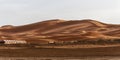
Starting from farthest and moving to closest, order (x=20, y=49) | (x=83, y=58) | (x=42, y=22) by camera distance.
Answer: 1. (x=42, y=22)
2. (x=20, y=49)
3. (x=83, y=58)

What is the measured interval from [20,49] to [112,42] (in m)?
5.84

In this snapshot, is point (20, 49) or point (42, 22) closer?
point (20, 49)

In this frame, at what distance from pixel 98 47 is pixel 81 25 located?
1656 cm

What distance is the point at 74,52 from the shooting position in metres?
22.0

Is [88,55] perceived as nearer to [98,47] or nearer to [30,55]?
[98,47]

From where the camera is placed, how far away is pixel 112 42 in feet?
75.7

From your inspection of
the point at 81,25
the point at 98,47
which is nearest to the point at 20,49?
the point at 98,47

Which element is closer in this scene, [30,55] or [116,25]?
[30,55]

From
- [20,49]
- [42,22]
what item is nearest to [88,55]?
[20,49]

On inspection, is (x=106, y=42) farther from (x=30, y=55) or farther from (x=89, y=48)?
(x=30, y=55)

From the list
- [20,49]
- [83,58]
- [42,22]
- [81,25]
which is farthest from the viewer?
[42,22]

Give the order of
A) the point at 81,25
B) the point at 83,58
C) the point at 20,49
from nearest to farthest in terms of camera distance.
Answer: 1. the point at 83,58
2. the point at 20,49
3. the point at 81,25

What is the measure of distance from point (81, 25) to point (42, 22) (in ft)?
17.6

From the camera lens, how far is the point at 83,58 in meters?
21.2
